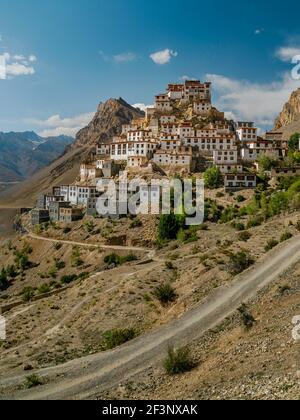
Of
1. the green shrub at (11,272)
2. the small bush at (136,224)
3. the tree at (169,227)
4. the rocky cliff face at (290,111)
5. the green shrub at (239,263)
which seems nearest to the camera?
the green shrub at (239,263)

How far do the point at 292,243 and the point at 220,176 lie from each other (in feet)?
123

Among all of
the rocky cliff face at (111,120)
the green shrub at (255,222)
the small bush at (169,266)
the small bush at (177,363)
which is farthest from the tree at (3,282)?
the rocky cliff face at (111,120)

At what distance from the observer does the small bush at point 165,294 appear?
2616cm

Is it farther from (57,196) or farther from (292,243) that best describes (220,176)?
(292,243)

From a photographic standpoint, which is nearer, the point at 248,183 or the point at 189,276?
the point at 189,276

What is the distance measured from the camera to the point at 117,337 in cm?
2202

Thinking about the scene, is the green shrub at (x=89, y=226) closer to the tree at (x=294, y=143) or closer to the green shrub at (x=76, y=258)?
the green shrub at (x=76, y=258)

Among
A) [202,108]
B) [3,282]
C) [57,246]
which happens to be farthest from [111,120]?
[3,282]

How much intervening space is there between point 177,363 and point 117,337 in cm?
537

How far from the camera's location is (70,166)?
168 metres

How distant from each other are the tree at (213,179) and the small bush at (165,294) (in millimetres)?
38028

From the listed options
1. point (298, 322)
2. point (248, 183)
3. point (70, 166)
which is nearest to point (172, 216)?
point (248, 183)

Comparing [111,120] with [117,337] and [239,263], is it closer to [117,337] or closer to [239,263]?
[239,263]

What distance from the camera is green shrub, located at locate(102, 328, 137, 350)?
2173 centimetres
